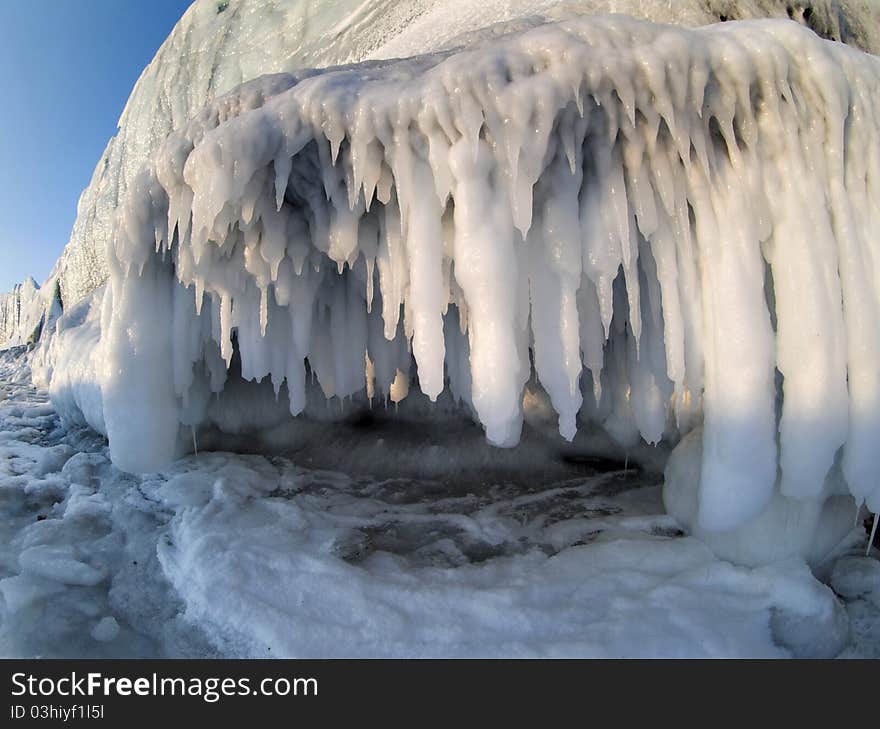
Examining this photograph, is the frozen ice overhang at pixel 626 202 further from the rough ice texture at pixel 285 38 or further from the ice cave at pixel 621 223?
the rough ice texture at pixel 285 38

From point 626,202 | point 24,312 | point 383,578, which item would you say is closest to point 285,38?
point 626,202

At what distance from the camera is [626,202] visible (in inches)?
94.5

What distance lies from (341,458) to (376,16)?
17.5ft

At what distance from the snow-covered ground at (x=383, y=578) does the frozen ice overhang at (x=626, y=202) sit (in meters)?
0.45

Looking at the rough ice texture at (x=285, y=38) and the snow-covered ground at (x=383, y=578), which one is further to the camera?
the rough ice texture at (x=285, y=38)

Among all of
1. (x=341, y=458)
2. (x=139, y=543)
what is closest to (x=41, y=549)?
(x=139, y=543)

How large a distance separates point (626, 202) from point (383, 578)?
1.97 metres

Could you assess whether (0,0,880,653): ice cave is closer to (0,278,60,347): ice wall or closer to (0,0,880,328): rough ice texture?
(0,0,880,328): rough ice texture

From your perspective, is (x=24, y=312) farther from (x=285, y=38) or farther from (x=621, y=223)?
(x=621, y=223)

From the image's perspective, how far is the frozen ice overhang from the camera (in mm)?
2209

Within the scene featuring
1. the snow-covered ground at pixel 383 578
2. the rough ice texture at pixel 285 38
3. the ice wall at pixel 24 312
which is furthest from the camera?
the ice wall at pixel 24 312

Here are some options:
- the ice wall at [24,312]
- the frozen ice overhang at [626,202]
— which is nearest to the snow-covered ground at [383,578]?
the frozen ice overhang at [626,202]

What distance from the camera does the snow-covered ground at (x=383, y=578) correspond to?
1980 mm
